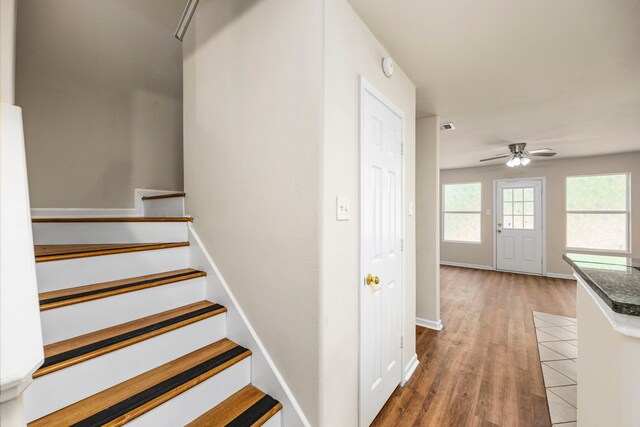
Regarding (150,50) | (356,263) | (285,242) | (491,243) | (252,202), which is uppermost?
(150,50)

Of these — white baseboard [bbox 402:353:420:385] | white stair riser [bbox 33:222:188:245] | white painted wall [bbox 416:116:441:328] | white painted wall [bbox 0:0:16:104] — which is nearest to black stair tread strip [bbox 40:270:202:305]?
white stair riser [bbox 33:222:188:245]

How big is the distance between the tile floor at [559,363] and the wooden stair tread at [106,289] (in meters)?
2.68

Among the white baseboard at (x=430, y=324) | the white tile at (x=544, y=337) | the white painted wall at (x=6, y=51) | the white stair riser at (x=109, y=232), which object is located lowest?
the white tile at (x=544, y=337)

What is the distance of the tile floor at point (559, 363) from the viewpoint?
1906 mm

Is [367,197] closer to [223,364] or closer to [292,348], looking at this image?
[292,348]

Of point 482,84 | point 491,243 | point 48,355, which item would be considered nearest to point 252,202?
point 48,355

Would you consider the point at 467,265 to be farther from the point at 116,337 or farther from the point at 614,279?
the point at 116,337

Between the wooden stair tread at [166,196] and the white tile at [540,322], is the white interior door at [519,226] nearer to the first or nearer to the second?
the white tile at [540,322]

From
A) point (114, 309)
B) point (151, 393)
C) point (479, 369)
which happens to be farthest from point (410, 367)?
point (114, 309)

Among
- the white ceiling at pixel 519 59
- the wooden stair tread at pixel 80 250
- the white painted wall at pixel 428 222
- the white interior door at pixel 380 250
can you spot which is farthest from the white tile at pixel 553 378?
the wooden stair tread at pixel 80 250

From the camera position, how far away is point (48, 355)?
113 centimetres

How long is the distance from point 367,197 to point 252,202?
27.6 inches

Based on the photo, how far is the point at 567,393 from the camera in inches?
82.5

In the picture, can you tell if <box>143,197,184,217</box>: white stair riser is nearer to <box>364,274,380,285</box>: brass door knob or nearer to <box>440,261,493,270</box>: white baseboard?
<box>364,274,380,285</box>: brass door knob
